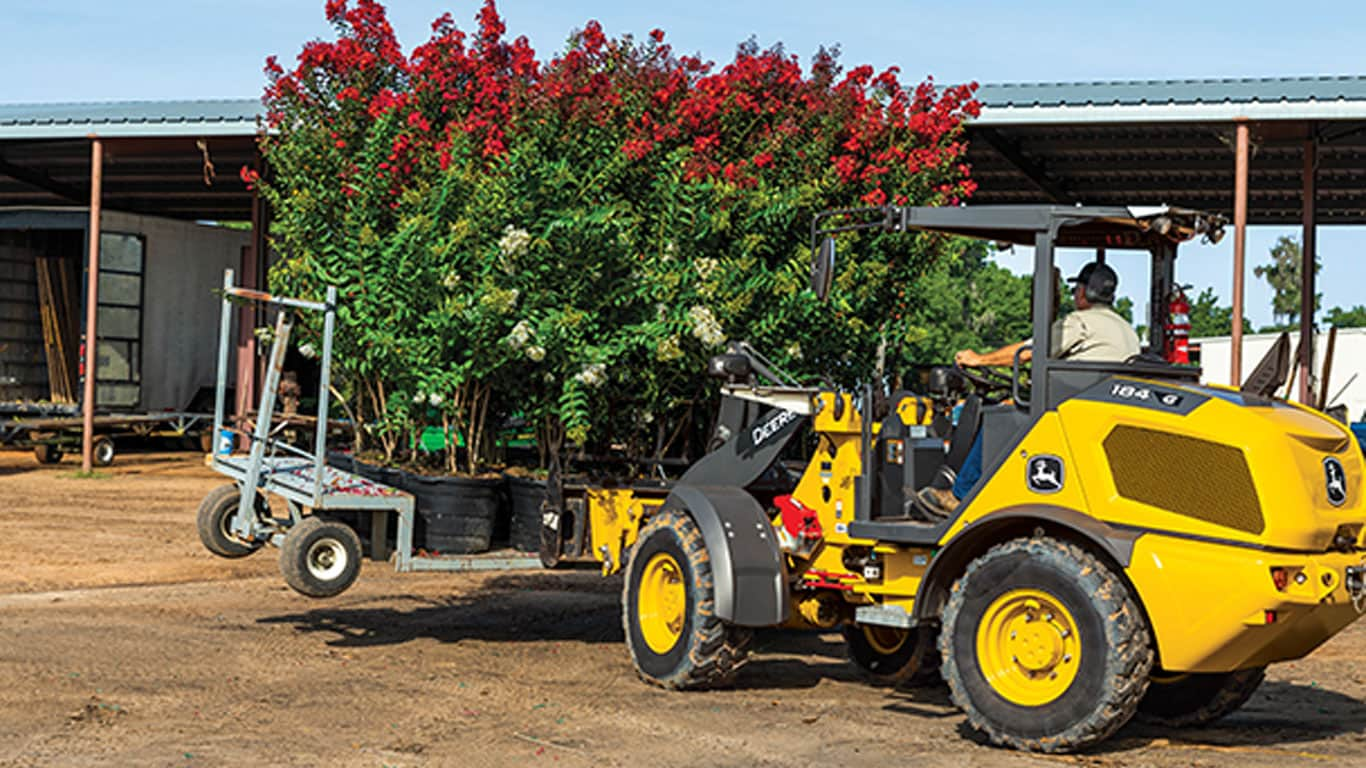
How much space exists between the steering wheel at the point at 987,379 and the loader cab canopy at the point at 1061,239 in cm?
56

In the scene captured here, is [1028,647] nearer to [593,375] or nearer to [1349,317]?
[593,375]

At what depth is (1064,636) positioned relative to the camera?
660 centimetres

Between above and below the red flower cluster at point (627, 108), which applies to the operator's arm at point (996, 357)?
below

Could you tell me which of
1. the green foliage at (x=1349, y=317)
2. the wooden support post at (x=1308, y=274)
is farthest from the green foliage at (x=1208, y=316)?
the wooden support post at (x=1308, y=274)

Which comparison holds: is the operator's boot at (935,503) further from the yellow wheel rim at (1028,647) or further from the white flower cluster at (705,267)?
the white flower cluster at (705,267)

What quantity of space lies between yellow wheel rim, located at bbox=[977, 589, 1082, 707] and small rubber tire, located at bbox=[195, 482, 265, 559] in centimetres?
498

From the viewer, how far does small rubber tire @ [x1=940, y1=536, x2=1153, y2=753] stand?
635cm

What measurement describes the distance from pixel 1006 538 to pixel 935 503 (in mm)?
509

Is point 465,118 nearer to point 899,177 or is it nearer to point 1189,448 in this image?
point 899,177

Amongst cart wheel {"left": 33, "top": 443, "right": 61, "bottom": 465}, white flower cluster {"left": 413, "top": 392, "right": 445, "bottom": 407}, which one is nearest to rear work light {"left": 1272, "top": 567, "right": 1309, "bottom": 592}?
white flower cluster {"left": 413, "top": 392, "right": 445, "bottom": 407}

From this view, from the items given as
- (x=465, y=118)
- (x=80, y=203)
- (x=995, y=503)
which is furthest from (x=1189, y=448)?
(x=80, y=203)

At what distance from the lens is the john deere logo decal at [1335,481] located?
643 centimetres

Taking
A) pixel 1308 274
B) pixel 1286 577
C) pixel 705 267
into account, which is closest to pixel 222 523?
pixel 705 267

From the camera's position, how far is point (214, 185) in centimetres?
2678
